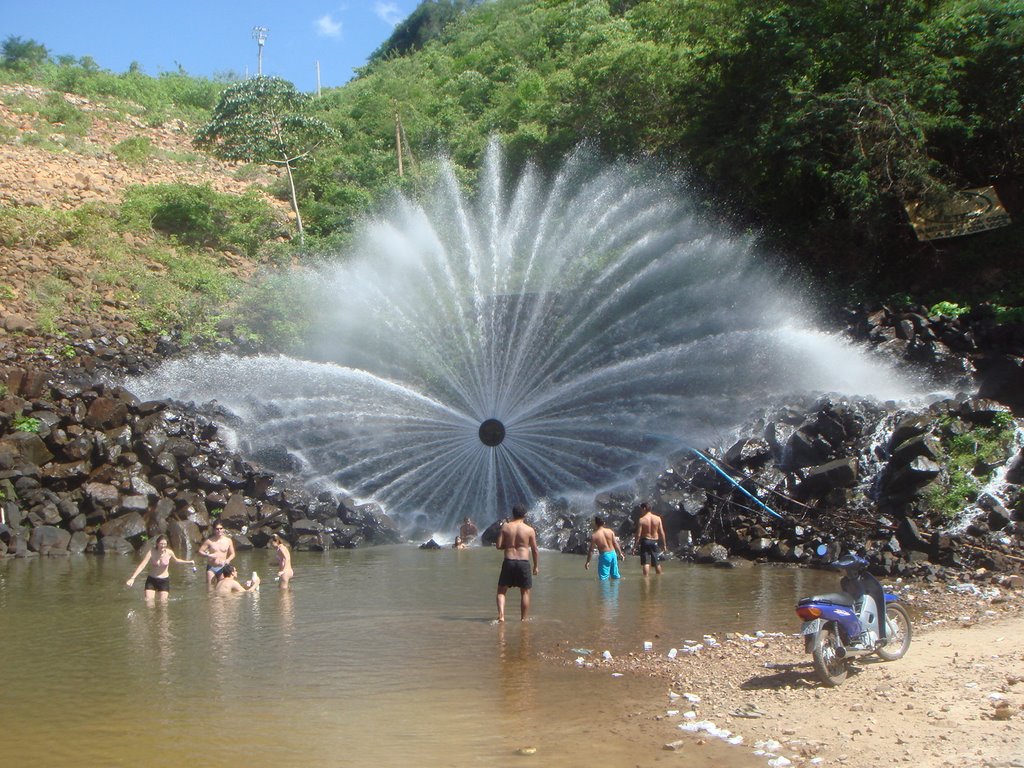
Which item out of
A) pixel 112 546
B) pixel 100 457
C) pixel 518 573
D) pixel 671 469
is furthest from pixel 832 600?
pixel 100 457

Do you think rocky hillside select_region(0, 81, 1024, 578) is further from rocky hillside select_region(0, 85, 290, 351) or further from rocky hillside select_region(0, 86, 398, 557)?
rocky hillside select_region(0, 85, 290, 351)

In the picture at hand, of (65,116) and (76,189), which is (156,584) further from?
(65,116)

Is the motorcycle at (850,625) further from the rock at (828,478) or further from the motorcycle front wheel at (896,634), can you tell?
the rock at (828,478)

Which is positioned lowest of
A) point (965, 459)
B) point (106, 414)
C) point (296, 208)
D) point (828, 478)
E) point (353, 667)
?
point (353, 667)

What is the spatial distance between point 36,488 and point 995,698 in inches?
710

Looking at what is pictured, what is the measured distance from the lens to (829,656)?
7.55m

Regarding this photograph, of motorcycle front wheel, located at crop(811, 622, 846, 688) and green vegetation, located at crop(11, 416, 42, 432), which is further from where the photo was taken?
green vegetation, located at crop(11, 416, 42, 432)

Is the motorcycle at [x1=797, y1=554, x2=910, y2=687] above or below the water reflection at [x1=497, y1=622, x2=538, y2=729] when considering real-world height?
above

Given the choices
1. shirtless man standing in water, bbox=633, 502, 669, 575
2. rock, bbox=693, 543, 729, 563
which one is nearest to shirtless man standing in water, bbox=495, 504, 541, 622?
shirtless man standing in water, bbox=633, 502, 669, 575

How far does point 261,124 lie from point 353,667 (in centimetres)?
3369

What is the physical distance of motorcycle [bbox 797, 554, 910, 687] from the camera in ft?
24.7

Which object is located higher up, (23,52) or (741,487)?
(23,52)

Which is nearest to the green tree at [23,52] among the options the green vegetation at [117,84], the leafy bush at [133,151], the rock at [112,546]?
the green vegetation at [117,84]

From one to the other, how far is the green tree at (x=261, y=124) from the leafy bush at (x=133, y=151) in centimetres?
339
